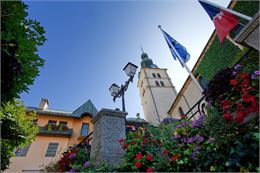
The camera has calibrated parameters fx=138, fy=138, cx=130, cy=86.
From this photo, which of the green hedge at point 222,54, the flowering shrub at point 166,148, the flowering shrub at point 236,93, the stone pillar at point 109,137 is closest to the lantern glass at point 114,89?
the stone pillar at point 109,137

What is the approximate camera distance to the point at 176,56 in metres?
8.36

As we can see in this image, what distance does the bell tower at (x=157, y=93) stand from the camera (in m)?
21.4

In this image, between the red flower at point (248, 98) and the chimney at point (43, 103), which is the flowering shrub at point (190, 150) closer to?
the red flower at point (248, 98)

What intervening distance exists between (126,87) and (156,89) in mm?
19354

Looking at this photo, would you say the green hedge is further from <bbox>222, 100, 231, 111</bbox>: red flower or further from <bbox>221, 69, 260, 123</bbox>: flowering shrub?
<bbox>222, 100, 231, 111</bbox>: red flower

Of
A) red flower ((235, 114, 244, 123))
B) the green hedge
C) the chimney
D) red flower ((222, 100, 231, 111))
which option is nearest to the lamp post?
red flower ((222, 100, 231, 111))

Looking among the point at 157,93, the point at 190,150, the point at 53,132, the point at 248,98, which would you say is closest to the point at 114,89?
the point at 190,150

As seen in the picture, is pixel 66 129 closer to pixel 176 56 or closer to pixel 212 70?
pixel 176 56

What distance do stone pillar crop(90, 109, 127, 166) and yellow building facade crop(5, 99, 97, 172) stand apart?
341 inches

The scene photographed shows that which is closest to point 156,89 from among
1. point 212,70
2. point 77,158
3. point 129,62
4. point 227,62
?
point 212,70

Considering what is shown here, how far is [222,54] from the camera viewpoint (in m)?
9.69

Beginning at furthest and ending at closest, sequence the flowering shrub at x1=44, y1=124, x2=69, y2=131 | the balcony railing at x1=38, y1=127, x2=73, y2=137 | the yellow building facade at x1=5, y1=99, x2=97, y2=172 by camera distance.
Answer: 1. the flowering shrub at x1=44, y1=124, x2=69, y2=131
2. the balcony railing at x1=38, y1=127, x2=73, y2=137
3. the yellow building facade at x1=5, y1=99, x2=97, y2=172

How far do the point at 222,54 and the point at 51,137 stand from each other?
15780 mm

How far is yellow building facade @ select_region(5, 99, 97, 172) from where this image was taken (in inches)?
437
